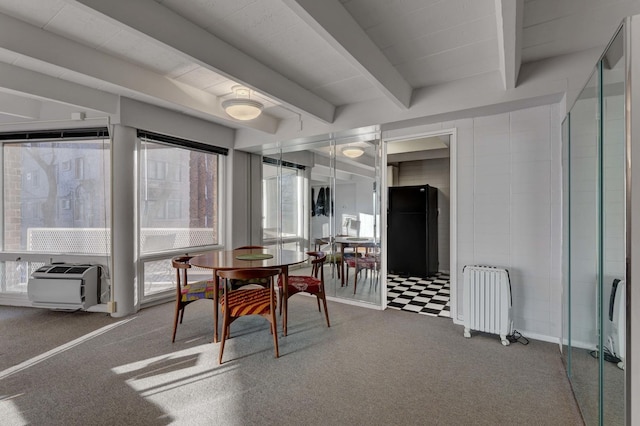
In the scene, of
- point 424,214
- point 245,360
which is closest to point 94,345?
point 245,360

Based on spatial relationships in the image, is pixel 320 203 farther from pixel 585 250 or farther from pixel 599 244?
pixel 599 244

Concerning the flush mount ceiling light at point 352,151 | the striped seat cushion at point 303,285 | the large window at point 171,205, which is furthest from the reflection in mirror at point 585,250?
the large window at point 171,205

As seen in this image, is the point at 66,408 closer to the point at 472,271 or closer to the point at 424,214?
the point at 472,271

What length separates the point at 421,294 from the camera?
4.52 metres

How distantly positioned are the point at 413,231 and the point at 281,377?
13.2ft

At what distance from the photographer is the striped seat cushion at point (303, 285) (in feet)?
10.2

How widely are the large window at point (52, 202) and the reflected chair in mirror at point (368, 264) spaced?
126 inches

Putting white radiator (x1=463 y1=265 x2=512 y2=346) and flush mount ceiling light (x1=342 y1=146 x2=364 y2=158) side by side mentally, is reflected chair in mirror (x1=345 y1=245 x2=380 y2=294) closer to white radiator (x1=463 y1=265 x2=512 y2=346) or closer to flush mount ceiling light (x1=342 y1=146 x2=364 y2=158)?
white radiator (x1=463 y1=265 x2=512 y2=346)

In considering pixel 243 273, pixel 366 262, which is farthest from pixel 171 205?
pixel 366 262

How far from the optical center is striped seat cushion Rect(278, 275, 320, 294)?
3.11 metres

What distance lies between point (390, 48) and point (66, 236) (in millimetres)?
4501

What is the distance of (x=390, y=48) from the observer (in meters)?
2.51

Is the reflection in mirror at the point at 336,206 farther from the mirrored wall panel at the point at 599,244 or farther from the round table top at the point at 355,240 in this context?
the mirrored wall panel at the point at 599,244

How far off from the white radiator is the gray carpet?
15cm
